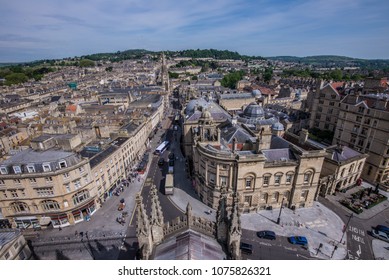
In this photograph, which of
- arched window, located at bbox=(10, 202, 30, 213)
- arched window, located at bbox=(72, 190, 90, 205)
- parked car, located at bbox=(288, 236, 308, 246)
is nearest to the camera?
parked car, located at bbox=(288, 236, 308, 246)

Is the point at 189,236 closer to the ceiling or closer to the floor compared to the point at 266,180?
closer to the ceiling

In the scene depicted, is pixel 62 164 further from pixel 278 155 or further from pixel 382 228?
pixel 382 228

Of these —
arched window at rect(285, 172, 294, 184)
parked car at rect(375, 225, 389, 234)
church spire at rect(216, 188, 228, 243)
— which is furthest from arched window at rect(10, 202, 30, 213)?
parked car at rect(375, 225, 389, 234)

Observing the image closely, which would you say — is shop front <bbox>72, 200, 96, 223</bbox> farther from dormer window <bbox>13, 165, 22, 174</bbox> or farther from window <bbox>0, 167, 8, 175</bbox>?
window <bbox>0, 167, 8, 175</bbox>

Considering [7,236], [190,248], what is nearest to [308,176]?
[190,248]

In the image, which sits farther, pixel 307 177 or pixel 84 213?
pixel 84 213

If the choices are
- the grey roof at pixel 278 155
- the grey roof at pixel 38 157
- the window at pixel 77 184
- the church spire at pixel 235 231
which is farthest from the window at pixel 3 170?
the grey roof at pixel 278 155
